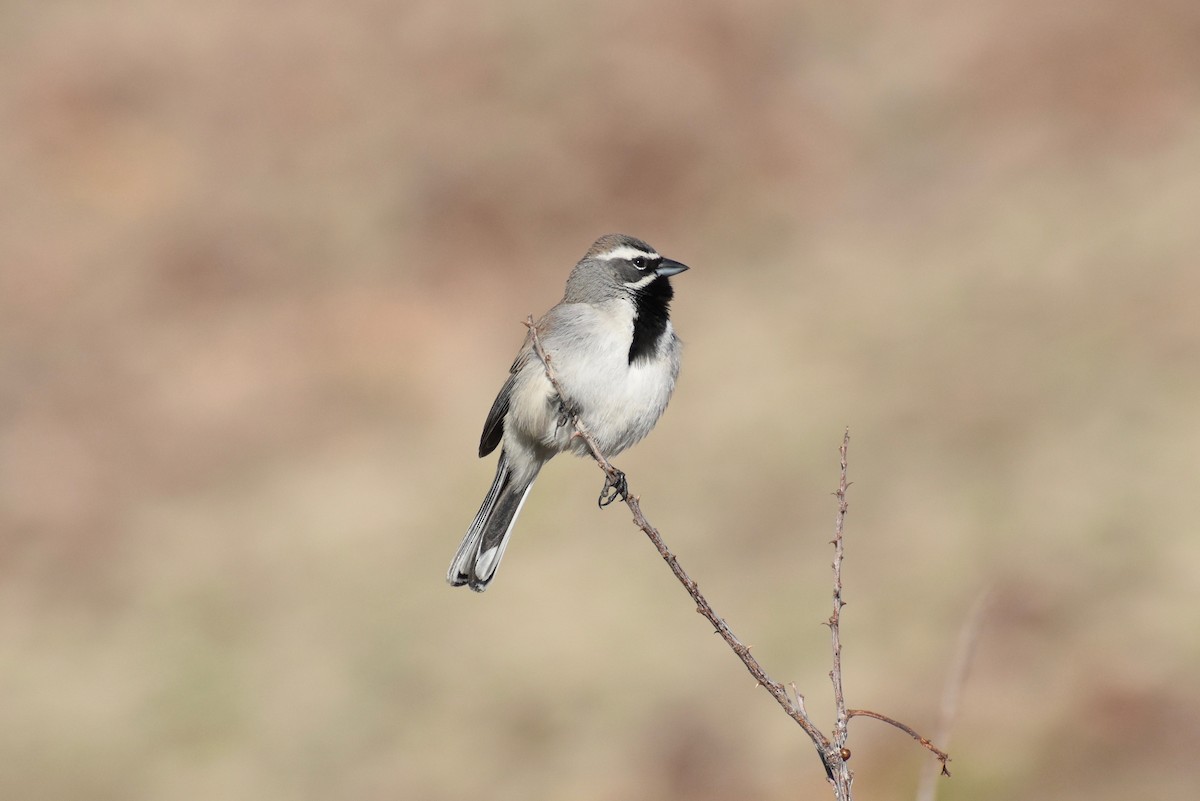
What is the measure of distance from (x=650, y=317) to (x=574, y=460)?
9.83m

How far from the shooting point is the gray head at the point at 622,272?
6.70 m

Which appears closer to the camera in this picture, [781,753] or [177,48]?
[781,753]

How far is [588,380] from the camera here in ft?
20.8

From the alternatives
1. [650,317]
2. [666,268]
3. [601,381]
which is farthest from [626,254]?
[601,381]

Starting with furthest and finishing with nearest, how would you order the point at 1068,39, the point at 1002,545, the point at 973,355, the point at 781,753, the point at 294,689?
the point at 1068,39 < the point at 973,355 < the point at 294,689 < the point at 1002,545 < the point at 781,753

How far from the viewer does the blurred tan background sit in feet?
36.8

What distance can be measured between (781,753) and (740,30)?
1431 centimetres

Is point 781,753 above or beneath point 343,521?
beneath

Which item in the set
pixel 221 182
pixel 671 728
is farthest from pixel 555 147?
pixel 671 728

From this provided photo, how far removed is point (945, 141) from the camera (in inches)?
792

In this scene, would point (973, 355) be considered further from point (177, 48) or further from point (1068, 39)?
point (177, 48)

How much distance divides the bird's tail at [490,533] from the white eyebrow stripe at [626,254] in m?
1.18

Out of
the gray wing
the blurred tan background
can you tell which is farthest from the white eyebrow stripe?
the blurred tan background

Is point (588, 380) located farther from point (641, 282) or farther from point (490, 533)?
point (490, 533)
